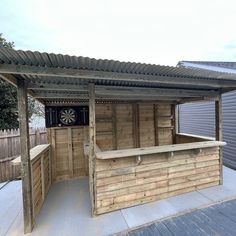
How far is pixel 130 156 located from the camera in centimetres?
299

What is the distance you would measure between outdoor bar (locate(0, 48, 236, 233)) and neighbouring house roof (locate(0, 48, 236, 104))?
11 millimetres

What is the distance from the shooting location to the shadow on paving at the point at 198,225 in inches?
91.9

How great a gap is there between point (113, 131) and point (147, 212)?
8.05 ft

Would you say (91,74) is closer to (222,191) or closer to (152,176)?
(152,176)

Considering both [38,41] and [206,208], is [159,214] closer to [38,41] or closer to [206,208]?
[206,208]

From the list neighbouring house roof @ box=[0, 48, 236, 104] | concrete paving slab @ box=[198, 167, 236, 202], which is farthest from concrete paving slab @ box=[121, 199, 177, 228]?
neighbouring house roof @ box=[0, 48, 236, 104]

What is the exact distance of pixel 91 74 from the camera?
2.27m

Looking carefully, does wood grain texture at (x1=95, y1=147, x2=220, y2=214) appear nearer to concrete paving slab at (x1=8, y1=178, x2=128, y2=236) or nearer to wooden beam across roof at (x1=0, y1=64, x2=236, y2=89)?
concrete paving slab at (x1=8, y1=178, x2=128, y2=236)

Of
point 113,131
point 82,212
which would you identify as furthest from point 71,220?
point 113,131

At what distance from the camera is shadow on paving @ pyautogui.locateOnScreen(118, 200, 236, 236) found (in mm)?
2334

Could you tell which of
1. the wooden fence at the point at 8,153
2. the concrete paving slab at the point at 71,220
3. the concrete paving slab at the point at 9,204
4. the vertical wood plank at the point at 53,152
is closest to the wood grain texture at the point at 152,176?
the concrete paving slab at the point at 71,220

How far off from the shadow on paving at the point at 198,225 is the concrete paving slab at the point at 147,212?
0.13m

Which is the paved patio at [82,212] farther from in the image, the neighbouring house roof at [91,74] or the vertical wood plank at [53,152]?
the neighbouring house roof at [91,74]

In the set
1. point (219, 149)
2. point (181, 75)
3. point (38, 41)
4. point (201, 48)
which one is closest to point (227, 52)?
point (201, 48)
